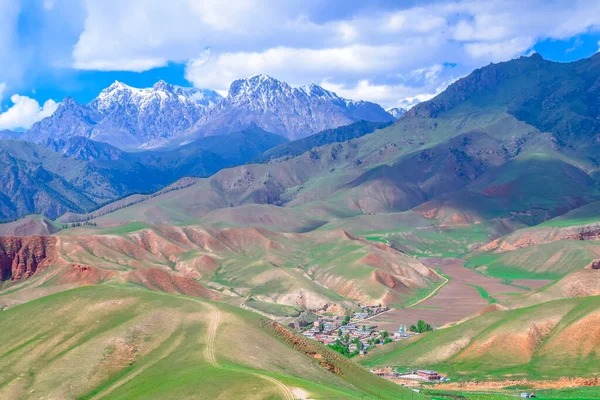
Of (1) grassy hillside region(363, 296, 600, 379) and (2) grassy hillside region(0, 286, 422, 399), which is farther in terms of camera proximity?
(1) grassy hillside region(363, 296, 600, 379)

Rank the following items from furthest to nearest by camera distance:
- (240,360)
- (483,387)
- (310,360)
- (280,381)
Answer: (483,387)
(310,360)
(240,360)
(280,381)

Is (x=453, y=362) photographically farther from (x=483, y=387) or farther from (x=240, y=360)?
(x=240, y=360)

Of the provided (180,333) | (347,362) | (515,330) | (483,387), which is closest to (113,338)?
(180,333)

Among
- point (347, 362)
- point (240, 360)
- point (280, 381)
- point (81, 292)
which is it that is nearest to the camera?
point (280, 381)

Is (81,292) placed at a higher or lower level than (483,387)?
higher
